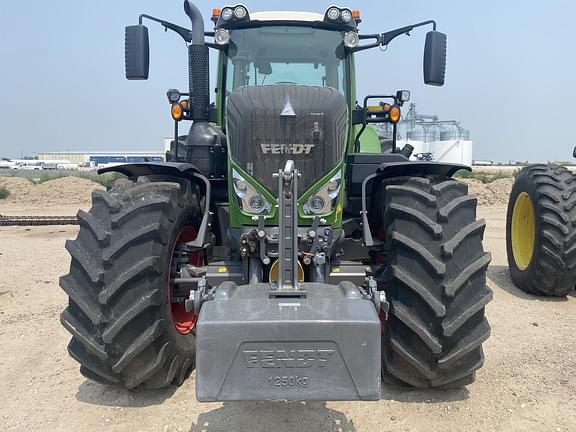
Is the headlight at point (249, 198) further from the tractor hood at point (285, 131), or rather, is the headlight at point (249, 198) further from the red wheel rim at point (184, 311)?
the red wheel rim at point (184, 311)

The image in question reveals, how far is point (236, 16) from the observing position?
14.1ft

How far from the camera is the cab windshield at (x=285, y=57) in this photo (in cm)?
448

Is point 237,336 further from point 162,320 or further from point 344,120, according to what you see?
point 344,120

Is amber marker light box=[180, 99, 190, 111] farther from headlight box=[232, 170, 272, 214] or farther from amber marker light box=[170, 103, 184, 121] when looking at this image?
headlight box=[232, 170, 272, 214]

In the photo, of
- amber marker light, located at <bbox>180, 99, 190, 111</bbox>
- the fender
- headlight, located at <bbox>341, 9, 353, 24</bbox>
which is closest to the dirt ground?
the fender

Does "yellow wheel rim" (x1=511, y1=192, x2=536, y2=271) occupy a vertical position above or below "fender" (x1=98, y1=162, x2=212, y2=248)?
below

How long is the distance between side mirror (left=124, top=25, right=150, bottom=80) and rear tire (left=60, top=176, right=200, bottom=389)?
123cm

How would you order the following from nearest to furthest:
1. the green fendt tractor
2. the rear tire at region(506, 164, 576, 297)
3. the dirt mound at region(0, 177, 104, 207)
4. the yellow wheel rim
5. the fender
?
1. the green fendt tractor
2. the fender
3. the rear tire at region(506, 164, 576, 297)
4. the yellow wheel rim
5. the dirt mound at region(0, 177, 104, 207)

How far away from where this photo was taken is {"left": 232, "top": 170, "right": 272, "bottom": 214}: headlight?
3.53m

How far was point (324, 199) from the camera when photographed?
141 inches

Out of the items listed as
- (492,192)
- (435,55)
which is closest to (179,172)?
(435,55)

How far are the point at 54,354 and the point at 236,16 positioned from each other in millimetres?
3327

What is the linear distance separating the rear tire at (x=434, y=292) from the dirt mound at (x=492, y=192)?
1676 centimetres

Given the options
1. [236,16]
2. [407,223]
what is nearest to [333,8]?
[236,16]
